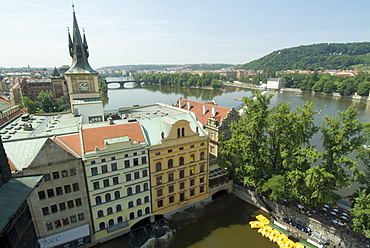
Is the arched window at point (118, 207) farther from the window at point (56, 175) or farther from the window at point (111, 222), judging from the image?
the window at point (56, 175)

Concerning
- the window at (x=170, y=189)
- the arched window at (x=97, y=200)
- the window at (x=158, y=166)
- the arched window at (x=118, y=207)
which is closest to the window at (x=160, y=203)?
the window at (x=170, y=189)

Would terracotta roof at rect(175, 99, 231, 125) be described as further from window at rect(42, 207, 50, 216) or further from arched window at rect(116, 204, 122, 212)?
window at rect(42, 207, 50, 216)

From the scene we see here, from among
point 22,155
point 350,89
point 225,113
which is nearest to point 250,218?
point 225,113

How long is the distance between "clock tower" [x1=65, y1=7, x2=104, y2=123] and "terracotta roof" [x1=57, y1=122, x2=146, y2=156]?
14.2 metres

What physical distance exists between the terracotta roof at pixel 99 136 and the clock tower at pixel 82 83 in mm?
14190

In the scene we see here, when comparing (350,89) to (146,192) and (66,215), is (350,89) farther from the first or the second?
(66,215)

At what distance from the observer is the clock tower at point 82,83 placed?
135ft

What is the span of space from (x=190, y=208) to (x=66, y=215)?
17.8 meters

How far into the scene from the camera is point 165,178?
31.1 meters

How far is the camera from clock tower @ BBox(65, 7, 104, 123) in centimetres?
4103

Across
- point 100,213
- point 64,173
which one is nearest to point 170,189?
point 100,213

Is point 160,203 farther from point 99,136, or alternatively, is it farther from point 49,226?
point 49,226

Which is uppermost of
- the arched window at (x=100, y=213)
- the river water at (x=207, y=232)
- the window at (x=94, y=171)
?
the window at (x=94, y=171)

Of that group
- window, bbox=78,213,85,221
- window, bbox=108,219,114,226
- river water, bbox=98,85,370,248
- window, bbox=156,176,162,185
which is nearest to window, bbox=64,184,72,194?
window, bbox=78,213,85,221
